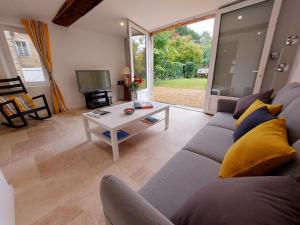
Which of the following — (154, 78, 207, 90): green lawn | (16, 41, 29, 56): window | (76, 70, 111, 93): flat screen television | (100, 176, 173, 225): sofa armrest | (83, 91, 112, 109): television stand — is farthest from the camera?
(154, 78, 207, 90): green lawn

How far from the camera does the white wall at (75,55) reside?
10.7ft

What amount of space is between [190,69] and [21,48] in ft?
27.3

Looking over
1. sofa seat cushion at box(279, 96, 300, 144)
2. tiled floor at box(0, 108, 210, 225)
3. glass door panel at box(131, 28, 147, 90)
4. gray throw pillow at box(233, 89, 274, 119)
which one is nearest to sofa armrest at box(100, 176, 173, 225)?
tiled floor at box(0, 108, 210, 225)

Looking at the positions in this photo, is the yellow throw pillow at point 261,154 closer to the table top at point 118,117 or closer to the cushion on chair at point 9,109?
the table top at point 118,117

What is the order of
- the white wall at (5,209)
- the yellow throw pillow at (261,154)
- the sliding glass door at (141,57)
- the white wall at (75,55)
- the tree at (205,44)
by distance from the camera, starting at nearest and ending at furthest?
the yellow throw pillow at (261,154) → the white wall at (5,209) → the white wall at (75,55) → the sliding glass door at (141,57) → the tree at (205,44)

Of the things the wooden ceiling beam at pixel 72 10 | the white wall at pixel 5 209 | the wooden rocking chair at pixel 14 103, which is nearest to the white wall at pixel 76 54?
the wooden ceiling beam at pixel 72 10

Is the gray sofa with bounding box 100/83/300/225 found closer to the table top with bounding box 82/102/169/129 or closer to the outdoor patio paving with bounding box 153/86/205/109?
the table top with bounding box 82/102/169/129

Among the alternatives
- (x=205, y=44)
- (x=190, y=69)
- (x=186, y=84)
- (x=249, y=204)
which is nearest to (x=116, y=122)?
(x=249, y=204)

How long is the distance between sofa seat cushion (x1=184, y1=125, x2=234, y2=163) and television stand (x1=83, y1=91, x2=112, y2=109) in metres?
3.21

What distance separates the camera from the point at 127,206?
49 cm

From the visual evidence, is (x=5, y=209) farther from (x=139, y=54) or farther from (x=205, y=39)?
(x=205, y=39)

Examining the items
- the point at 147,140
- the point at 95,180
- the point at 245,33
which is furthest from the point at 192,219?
the point at 245,33

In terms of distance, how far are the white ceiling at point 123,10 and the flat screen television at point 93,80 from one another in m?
1.16

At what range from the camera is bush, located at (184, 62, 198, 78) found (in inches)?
348
